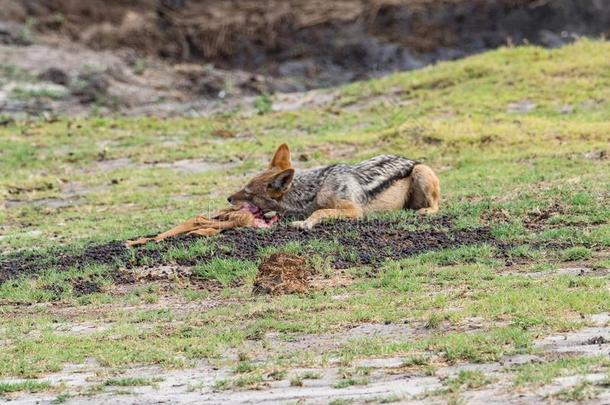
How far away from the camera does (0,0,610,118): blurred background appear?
100ft

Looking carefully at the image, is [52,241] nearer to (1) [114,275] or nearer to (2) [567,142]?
(1) [114,275]

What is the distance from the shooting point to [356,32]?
3441cm

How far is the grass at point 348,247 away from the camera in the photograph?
377 inches

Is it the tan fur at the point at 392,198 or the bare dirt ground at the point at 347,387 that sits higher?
the tan fur at the point at 392,198

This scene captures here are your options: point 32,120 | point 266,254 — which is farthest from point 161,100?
point 266,254

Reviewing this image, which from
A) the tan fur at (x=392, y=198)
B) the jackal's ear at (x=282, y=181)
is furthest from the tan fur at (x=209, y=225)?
the tan fur at (x=392, y=198)

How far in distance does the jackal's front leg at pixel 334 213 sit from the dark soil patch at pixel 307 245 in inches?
5.5

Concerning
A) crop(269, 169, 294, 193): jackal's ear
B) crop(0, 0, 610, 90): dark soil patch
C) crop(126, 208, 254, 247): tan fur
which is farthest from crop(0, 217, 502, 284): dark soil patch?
crop(0, 0, 610, 90): dark soil patch

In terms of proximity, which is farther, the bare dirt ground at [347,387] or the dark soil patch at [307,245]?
the dark soil patch at [307,245]

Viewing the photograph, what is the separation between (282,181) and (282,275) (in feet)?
9.34

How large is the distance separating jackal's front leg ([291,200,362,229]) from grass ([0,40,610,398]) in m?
0.50

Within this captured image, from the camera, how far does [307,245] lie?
1284 cm

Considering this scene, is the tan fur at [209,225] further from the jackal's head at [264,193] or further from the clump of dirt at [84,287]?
the clump of dirt at [84,287]

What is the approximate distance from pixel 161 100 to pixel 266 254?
644 inches
